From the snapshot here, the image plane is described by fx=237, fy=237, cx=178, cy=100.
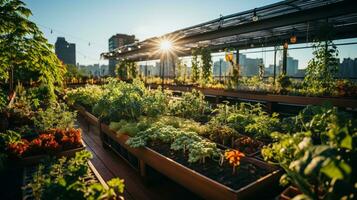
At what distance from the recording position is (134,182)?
306 centimetres

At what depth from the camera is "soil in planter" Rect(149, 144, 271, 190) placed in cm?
227

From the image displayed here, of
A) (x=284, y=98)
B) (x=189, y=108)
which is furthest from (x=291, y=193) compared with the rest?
(x=284, y=98)

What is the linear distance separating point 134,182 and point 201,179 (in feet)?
3.80

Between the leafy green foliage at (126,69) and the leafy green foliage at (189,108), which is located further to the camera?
the leafy green foliage at (126,69)

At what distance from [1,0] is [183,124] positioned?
295 centimetres

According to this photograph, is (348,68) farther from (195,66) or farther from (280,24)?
(195,66)

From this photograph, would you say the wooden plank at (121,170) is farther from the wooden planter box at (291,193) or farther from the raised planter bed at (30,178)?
the wooden planter box at (291,193)

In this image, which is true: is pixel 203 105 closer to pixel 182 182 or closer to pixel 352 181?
pixel 182 182

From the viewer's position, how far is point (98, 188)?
60.4 inches

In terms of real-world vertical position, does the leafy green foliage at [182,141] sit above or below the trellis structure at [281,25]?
below

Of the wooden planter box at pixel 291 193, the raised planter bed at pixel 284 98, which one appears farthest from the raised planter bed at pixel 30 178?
the raised planter bed at pixel 284 98

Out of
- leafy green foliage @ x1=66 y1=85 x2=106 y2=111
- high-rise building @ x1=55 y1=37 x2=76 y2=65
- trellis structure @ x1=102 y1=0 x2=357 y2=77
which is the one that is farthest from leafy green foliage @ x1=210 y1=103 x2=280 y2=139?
high-rise building @ x1=55 y1=37 x2=76 y2=65

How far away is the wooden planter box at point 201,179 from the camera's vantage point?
2.05 meters

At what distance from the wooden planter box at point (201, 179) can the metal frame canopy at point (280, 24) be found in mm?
5522
